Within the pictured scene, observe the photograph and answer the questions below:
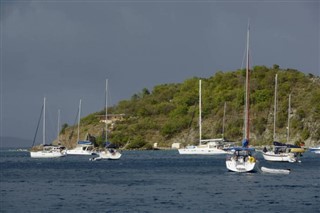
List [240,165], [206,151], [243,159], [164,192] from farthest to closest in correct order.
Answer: [206,151]
[243,159]
[240,165]
[164,192]

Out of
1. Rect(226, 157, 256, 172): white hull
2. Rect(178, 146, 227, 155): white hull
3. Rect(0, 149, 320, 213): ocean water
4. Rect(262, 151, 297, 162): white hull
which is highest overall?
Rect(178, 146, 227, 155): white hull

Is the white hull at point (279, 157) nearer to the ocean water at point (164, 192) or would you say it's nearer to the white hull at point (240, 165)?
the ocean water at point (164, 192)

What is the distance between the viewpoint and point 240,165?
3155 inches

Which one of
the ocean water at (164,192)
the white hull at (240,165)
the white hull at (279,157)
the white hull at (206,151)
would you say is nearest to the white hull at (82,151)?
the white hull at (206,151)

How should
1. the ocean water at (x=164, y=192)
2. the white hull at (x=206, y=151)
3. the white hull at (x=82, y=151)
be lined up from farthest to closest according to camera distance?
1. the white hull at (x=82, y=151)
2. the white hull at (x=206, y=151)
3. the ocean water at (x=164, y=192)

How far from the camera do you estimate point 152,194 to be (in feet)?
205

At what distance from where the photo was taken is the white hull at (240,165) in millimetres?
79500

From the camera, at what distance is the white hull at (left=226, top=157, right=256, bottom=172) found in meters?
79.5

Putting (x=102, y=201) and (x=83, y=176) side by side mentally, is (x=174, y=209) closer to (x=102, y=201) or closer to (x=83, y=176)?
(x=102, y=201)

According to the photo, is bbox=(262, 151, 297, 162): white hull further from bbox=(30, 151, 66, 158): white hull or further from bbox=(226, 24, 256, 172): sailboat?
bbox=(30, 151, 66, 158): white hull

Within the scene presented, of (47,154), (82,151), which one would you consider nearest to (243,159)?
(47,154)

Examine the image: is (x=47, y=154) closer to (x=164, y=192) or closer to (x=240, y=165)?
(x=240, y=165)

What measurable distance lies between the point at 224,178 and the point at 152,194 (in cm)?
1804

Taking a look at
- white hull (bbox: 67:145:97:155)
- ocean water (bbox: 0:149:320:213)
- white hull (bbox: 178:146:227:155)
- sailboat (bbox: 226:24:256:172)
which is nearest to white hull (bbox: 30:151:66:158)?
white hull (bbox: 67:145:97:155)
